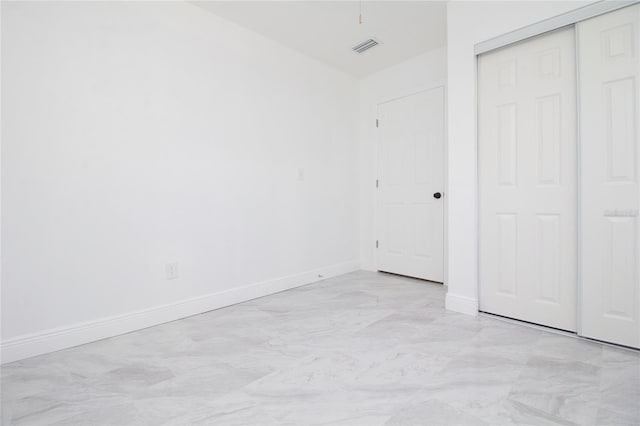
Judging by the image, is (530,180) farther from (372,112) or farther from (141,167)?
(141,167)

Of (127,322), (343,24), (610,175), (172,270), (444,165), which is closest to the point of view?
(610,175)

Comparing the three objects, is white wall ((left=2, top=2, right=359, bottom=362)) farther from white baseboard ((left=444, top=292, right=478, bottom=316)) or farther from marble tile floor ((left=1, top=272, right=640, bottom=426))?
white baseboard ((left=444, top=292, right=478, bottom=316))

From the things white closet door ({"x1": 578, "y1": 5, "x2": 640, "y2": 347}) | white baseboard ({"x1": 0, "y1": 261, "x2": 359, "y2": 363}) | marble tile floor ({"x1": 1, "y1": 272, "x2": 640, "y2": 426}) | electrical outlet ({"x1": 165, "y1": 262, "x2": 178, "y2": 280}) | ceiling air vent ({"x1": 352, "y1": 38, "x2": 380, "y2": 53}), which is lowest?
marble tile floor ({"x1": 1, "y1": 272, "x2": 640, "y2": 426})

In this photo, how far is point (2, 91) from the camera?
1835 mm

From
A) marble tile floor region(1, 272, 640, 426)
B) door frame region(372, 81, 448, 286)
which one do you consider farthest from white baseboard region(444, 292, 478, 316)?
door frame region(372, 81, 448, 286)

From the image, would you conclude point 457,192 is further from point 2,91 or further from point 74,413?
point 2,91

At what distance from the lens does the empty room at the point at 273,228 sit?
154 centimetres

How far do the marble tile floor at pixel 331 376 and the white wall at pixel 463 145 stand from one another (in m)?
0.30

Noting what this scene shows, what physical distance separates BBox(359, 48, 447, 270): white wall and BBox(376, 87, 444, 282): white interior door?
94 millimetres

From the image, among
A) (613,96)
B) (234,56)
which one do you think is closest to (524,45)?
(613,96)

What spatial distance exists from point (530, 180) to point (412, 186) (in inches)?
60.1

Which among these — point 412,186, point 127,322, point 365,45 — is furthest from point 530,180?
point 127,322

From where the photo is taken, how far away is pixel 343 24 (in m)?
2.99

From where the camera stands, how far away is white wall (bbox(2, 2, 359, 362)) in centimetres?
192
